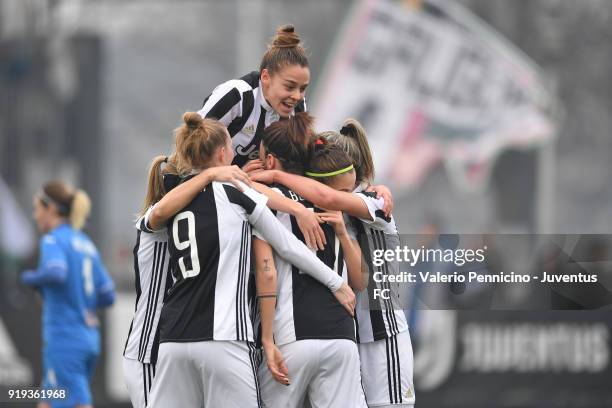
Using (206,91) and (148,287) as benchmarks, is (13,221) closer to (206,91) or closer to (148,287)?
(206,91)

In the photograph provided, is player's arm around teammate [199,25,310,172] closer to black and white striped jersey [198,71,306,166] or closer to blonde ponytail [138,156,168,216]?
black and white striped jersey [198,71,306,166]

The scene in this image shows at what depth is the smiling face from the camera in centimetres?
549

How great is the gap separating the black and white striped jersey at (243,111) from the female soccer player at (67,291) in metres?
3.41

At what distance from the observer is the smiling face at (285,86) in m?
5.49

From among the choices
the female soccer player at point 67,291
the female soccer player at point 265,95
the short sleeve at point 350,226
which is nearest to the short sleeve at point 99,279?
the female soccer player at point 67,291

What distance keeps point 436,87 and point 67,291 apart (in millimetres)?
17547

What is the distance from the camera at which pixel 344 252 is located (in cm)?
546

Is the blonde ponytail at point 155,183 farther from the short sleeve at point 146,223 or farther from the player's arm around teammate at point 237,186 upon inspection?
the player's arm around teammate at point 237,186

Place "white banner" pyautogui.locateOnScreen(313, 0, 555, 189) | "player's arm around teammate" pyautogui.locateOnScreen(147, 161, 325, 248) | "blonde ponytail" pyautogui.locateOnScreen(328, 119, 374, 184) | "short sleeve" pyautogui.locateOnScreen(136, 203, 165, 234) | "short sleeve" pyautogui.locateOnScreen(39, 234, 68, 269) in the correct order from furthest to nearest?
"white banner" pyautogui.locateOnScreen(313, 0, 555, 189) < "short sleeve" pyautogui.locateOnScreen(39, 234, 68, 269) < "blonde ponytail" pyautogui.locateOnScreen(328, 119, 374, 184) < "short sleeve" pyautogui.locateOnScreen(136, 203, 165, 234) < "player's arm around teammate" pyautogui.locateOnScreen(147, 161, 325, 248)

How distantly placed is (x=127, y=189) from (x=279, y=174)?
22.5 m

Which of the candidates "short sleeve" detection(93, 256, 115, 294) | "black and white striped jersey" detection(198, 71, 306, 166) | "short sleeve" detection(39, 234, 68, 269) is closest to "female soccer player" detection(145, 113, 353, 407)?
"black and white striped jersey" detection(198, 71, 306, 166)

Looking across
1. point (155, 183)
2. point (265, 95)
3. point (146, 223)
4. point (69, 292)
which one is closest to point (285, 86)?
point (265, 95)

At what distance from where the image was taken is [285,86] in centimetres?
551

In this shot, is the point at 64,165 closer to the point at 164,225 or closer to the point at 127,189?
the point at 127,189
